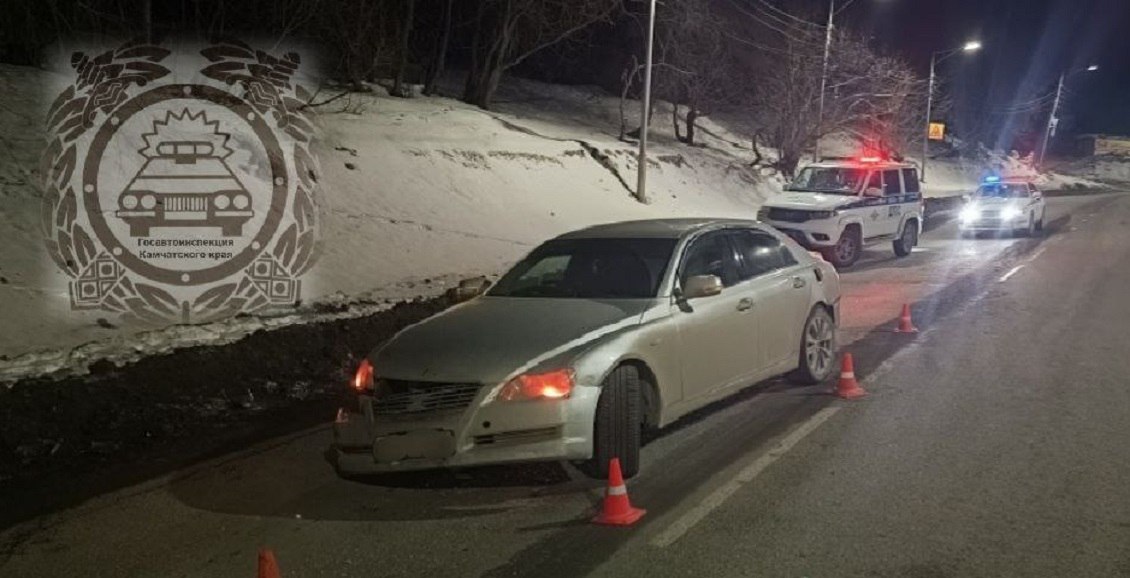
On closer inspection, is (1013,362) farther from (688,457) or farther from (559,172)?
(559,172)

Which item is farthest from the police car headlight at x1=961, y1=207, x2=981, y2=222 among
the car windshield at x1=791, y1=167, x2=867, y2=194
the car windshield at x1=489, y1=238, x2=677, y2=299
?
the car windshield at x1=489, y1=238, x2=677, y2=299

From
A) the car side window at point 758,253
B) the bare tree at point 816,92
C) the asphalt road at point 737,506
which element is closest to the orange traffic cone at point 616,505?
the asphalt road at point 737,506

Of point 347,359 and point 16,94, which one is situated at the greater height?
point 16,94

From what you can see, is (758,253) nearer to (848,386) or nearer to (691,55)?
(848,386)

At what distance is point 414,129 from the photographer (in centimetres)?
2323

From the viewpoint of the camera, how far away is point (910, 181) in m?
20.0

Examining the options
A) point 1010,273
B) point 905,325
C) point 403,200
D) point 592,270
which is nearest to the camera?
point 592,270

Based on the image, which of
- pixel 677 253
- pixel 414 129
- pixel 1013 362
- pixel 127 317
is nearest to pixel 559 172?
pixel 414 129

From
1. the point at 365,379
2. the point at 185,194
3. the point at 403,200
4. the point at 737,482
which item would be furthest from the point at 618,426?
the point at 403,200

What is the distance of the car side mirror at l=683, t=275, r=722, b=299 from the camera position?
5.86m

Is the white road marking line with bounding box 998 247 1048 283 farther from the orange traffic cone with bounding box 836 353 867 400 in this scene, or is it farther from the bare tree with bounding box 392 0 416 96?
the bare tree with bounding box 392 0 416 96

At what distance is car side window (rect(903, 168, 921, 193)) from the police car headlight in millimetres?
4720

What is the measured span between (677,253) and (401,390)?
85.9 inches

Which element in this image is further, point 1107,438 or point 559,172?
point 559,172
